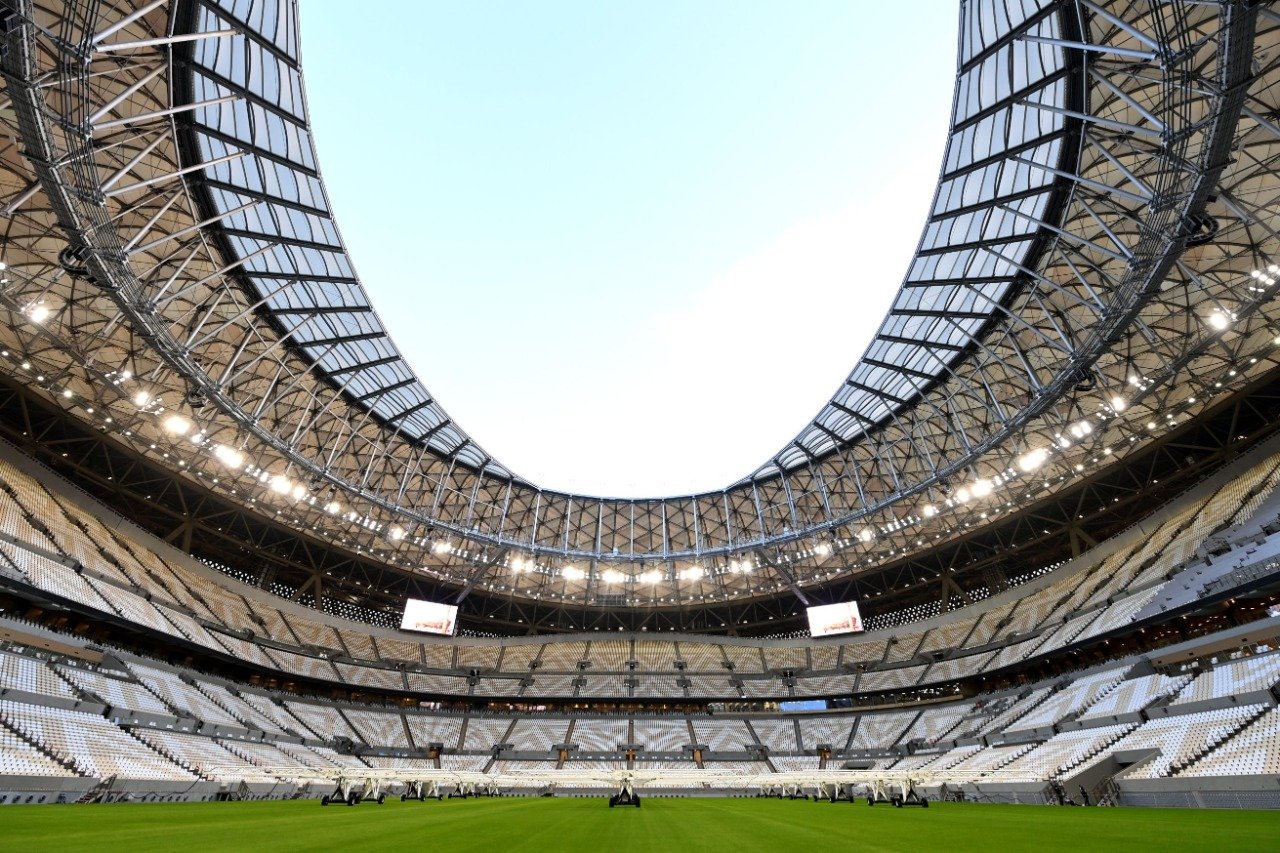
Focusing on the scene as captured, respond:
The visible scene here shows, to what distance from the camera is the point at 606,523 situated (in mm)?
53719

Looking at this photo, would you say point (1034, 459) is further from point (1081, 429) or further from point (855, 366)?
point (855, 366)

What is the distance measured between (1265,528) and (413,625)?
55728 millimetres

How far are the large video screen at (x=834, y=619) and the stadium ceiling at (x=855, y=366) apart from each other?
127 inches

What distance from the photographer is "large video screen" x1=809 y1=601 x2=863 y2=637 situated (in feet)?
167

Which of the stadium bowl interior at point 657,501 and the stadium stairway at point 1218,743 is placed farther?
the stadium stairway at point 1218,743

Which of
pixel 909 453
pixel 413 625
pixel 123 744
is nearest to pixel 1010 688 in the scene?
pixel 909 453

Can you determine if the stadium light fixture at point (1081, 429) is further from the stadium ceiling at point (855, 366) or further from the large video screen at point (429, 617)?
the large video screen at point (429, 617)

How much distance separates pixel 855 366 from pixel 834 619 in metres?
25.6

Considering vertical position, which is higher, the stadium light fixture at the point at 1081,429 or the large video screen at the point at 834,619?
the stadium light fixture at the point at 1081,429

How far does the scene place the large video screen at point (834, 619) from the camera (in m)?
50.8

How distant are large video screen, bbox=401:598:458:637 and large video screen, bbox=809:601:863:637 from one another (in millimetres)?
31478

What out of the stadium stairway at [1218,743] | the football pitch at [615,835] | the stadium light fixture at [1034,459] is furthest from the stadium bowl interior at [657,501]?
the football pitch at [615,835]

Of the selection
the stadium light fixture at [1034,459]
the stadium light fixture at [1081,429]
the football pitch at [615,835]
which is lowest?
the football pitch at [615,835]

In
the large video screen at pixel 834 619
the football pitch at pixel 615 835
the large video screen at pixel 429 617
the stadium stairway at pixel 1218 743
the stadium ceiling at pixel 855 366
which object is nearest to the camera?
the football pitch at pixel 615 835
